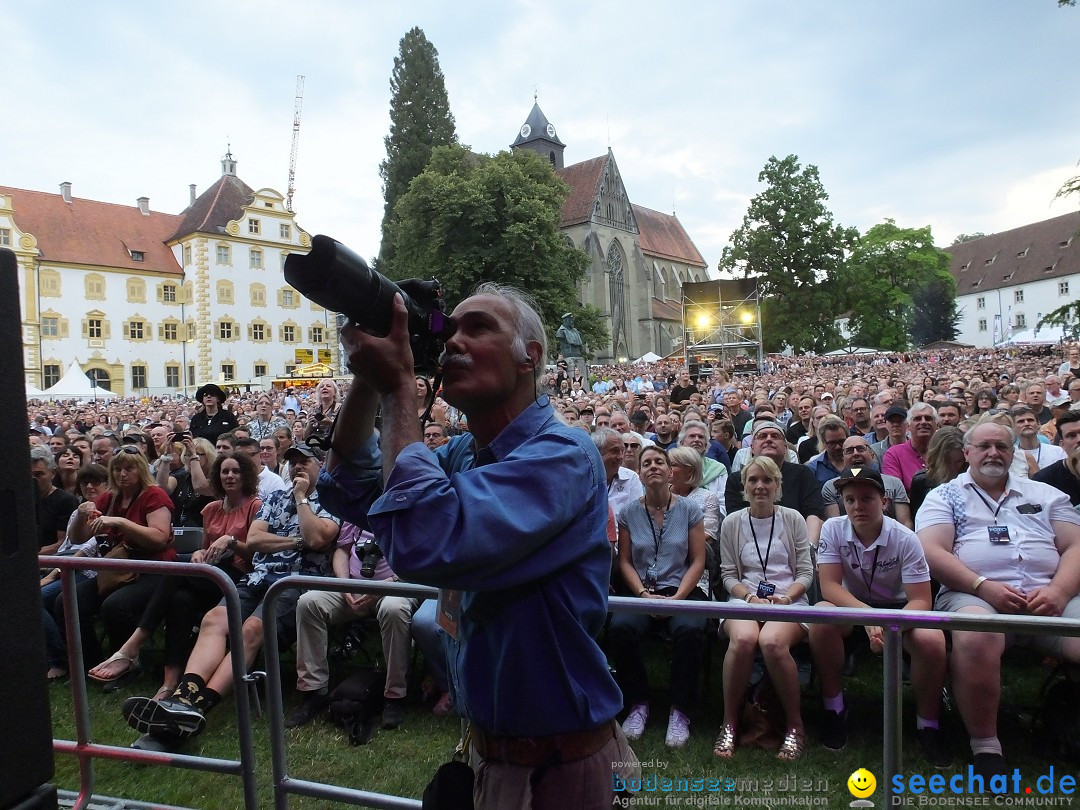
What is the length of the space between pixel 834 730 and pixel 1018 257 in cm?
8332

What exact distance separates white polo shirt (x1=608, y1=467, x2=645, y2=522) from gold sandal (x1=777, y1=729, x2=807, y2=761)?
217cm

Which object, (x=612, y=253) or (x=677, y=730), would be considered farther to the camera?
(x=612, y=253)

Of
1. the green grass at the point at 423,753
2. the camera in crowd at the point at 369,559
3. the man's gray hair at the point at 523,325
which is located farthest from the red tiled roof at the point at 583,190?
the man's gray hair at the point at 523,325

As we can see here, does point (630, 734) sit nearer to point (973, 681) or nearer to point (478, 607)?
point (973, 681)

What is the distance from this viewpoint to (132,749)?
11.1 ft

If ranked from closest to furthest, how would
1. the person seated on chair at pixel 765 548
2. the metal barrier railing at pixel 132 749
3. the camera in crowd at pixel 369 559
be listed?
the metal barrier railing at pixel 132 749
the camera in crowd at pixel 369 559
the person seated on chair at pixel 765 548

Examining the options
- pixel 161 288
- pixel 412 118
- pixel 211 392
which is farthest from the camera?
pixel 161 288

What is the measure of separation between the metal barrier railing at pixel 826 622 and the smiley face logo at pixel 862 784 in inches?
5.9

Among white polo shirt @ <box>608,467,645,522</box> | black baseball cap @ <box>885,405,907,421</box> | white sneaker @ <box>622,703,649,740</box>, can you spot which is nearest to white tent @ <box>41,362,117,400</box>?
white polo shirt @ <box>608,467,645,522</box>

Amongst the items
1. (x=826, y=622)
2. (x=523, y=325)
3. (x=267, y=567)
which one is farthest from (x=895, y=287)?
(x=523, y=325)

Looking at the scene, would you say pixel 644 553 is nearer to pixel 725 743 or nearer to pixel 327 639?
pixel 725 743

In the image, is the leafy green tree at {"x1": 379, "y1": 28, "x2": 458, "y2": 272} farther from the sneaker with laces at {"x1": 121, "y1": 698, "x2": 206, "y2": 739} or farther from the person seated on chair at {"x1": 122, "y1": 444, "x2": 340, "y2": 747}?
the sneaker with laces at {"x1": 121, "y1": 698, "x2": 206, "y2": 739}

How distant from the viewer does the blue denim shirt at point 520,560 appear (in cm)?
127

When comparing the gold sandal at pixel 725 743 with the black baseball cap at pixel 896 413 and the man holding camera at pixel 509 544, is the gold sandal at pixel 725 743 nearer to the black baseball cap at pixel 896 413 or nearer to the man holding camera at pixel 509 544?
the man holding camera at pixel 509 544
